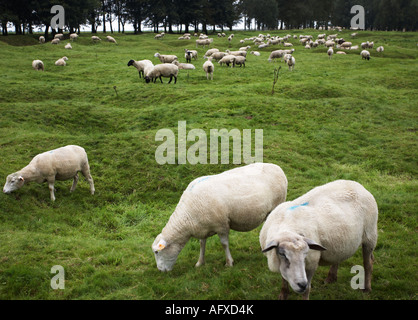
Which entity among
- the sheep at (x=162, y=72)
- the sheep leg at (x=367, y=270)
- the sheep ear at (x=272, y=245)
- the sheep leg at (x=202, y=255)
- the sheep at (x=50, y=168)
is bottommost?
the sheep leg at (x=202, y=255)

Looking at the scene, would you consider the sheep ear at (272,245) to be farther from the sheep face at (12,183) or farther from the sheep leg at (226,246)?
the sheep face at (12,183)

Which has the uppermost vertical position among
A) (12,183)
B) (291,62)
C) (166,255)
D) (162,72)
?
(291,62)

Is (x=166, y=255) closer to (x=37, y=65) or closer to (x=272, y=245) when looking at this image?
(x=272, y=245)

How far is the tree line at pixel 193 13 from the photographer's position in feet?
183

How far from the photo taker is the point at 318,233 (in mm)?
5430

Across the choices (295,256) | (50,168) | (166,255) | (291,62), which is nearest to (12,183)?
(50,168)

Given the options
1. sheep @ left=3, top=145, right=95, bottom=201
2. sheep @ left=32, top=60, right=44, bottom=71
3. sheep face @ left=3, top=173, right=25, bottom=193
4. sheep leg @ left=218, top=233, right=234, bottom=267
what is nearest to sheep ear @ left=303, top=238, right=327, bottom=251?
sheep leg @ left=218, top=233, right=234, bottom=267

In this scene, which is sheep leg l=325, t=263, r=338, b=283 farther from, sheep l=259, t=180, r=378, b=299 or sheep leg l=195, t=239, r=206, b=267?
sheep leg l=195, t=239, r=206, b=267

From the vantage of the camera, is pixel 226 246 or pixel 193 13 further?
pixel 193 13

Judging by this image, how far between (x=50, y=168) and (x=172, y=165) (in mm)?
4765

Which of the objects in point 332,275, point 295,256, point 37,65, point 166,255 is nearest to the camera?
point 295,256

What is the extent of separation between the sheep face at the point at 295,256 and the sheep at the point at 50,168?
8917 mm

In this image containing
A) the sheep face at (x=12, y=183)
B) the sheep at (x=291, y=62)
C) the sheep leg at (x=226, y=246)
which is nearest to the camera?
the sheep leg at (x=226, y=246)

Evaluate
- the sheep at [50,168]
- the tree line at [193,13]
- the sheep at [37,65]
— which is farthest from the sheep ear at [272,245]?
the tree line at [193,13]
